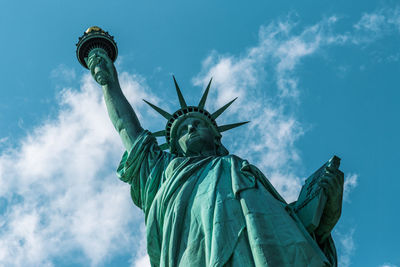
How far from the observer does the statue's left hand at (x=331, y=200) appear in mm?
8234

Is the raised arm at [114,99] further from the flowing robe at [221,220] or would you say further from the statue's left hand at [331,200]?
the statue's left hand at [331,200]

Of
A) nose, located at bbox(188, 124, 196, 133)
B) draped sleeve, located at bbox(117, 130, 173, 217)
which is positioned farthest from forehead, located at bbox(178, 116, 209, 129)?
draped sleeve, located at bbox(117, 130, 173, 217)

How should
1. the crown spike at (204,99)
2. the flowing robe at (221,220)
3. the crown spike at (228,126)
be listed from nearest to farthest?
the flowing robe at (221,220)
the crown spike at (204,99)
the crown spike at (228,126)

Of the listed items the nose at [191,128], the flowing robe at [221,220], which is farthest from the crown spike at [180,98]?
the flowing robe at [221,220]

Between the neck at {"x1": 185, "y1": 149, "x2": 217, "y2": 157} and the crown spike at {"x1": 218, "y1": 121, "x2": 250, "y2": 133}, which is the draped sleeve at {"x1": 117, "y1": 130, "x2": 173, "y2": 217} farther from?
the crown spike at {"x1": 218, "y1": 121, "x2": 250, "y2": 133}

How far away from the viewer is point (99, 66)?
11617 mm

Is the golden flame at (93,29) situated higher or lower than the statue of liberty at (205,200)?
higher

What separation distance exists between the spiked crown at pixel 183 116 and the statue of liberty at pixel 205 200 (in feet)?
0.05

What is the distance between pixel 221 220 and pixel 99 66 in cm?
535

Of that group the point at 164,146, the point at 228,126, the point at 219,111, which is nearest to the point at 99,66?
the point at 164,146

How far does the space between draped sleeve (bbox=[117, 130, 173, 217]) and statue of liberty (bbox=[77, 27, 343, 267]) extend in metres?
0.02

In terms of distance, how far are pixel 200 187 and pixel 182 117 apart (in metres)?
2.41

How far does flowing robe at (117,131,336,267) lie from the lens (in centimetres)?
675

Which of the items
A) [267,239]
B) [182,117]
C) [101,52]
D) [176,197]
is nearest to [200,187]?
[176,197]
